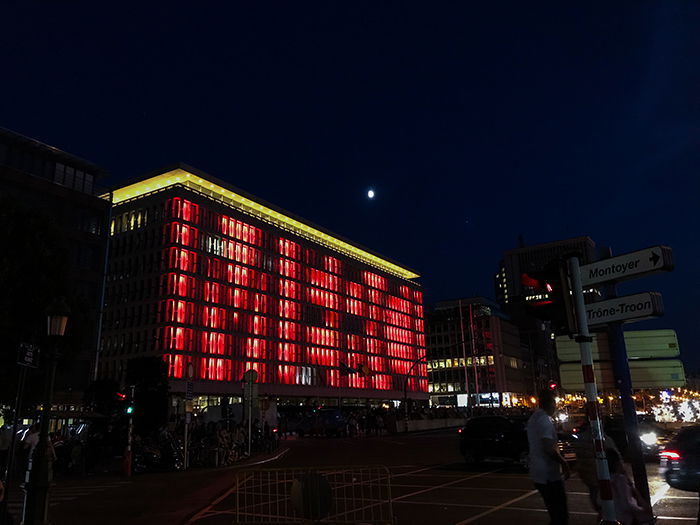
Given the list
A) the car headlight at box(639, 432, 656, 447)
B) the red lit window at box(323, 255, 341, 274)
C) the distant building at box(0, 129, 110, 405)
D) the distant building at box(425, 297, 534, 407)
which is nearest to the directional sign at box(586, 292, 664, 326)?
the car headlight at box(639, 432, 656, 447)

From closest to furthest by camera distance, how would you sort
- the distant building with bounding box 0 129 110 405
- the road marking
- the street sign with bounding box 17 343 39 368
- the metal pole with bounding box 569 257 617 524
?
the metal pole with bounding box 569 257 617 524
the street sign with bounding box 17 343 39 368
the road marking
the distant building with bounding box 0 129 110 405

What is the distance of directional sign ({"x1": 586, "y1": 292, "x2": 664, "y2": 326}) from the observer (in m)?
7.33

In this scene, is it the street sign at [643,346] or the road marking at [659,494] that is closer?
the street sign at [643,346]

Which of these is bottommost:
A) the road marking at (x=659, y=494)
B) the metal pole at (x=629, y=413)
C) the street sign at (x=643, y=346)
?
the road marking at (x=659, y=494)

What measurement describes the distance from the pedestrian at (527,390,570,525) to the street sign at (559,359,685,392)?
2911 millimetres

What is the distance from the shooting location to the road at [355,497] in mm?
9836

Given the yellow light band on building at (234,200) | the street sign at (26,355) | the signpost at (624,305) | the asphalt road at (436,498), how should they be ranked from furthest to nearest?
the yellow light band on building at (234,200), the street sign at (26,355), the asphalt road at (436,498), the signpost at (624,305)

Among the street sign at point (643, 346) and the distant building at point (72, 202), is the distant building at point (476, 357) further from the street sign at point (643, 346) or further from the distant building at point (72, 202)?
the street sign at point (643, 346)

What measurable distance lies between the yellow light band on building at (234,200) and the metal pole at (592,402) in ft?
244

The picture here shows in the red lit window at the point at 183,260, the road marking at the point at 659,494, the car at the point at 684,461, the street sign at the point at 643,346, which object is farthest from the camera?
the red lit window at the point at 183,260

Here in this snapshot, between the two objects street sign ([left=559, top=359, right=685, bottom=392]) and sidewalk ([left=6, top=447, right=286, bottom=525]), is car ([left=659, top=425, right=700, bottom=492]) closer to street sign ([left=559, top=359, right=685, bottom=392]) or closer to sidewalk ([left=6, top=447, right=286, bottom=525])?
street sign ([left=559, top=359, right=685, bottom=392])

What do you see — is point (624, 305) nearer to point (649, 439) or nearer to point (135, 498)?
point (135, 498)

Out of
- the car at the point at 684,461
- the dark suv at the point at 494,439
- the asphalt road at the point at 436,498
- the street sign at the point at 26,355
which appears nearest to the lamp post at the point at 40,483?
the street sign at the point at 26,355

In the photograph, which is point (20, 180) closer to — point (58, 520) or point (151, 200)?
point (151, 200)
